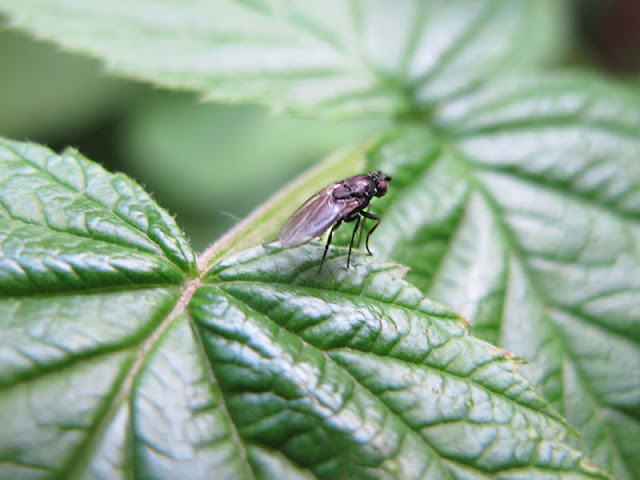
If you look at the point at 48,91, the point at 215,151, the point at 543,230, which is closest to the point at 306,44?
the point at 543,230

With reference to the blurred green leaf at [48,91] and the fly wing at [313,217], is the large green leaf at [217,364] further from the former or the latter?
the blurred green leaf at [48,91]

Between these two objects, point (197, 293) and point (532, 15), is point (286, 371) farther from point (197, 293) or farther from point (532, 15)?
point (532, 15)

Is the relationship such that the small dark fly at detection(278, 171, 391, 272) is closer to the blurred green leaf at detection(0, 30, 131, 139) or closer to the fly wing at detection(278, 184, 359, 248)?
the fly wing at detection(278, 184, 359, 248)

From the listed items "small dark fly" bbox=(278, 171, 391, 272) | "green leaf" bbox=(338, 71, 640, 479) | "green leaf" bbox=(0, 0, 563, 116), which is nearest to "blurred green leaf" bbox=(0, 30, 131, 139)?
"green leaf" bbox=(0, 0, 563, 116)

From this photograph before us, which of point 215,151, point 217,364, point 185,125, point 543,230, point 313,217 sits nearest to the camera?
point 217,364

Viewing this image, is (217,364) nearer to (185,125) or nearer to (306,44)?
(306,44)

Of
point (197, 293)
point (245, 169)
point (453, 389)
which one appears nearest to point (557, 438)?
point (453, 389)
